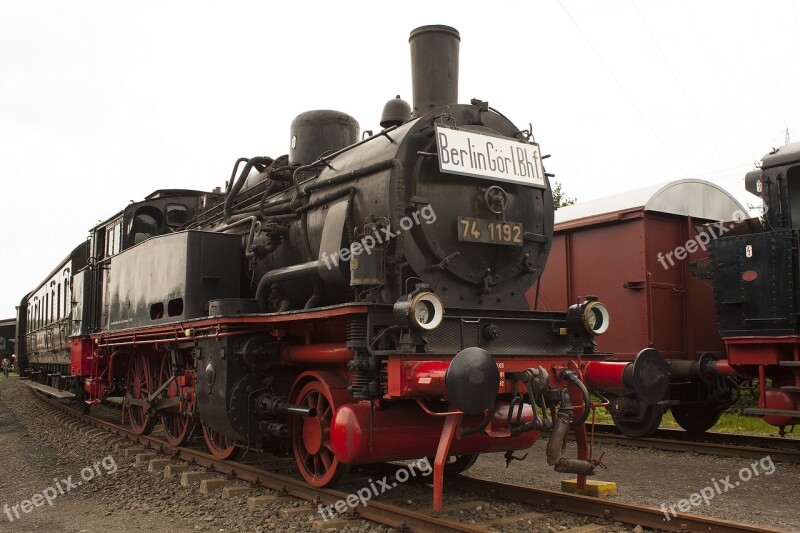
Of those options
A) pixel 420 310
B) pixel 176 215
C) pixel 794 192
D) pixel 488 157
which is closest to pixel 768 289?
pixel 794 192

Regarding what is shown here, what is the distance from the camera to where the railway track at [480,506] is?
4566mm

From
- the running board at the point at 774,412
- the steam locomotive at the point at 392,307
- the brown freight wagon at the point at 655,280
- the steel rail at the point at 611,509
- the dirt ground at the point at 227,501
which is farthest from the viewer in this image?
the brown freight wagon at the point at 655,280

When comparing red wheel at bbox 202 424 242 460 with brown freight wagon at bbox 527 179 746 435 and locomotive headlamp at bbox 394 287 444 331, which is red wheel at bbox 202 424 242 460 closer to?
locomotive headlamp at bbox 394 287 444 331

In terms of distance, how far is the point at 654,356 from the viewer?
529 centimetres

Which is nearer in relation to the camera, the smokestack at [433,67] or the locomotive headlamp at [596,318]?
the locomotive headlamp at [596,318]

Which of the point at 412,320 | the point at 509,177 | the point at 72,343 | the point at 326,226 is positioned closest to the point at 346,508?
the point at 412,320

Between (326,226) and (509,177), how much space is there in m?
1.64

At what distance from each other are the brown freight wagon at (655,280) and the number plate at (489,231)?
10.3 ft

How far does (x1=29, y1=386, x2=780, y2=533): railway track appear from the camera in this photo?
15.0ft

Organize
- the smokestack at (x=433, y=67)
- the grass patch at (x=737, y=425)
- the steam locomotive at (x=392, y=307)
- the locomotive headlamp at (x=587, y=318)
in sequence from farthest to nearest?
1. the grass patch at (x=737, y=425)
2. the smokestack at (x=433, y=67)
3. the locomotive headlamp at (x=587, y=318)
4. the steam locomotive at (x=392, y=307)

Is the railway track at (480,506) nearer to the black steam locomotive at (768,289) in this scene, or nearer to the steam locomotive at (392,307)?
the steam locomotive at (392,307)

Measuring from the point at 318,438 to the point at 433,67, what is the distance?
11.2ft

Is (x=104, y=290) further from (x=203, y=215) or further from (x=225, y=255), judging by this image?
(x=225, y=255)

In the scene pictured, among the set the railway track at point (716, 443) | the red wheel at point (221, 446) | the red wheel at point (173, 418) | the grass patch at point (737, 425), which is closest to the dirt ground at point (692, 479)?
the railway track at point (716, 443)
